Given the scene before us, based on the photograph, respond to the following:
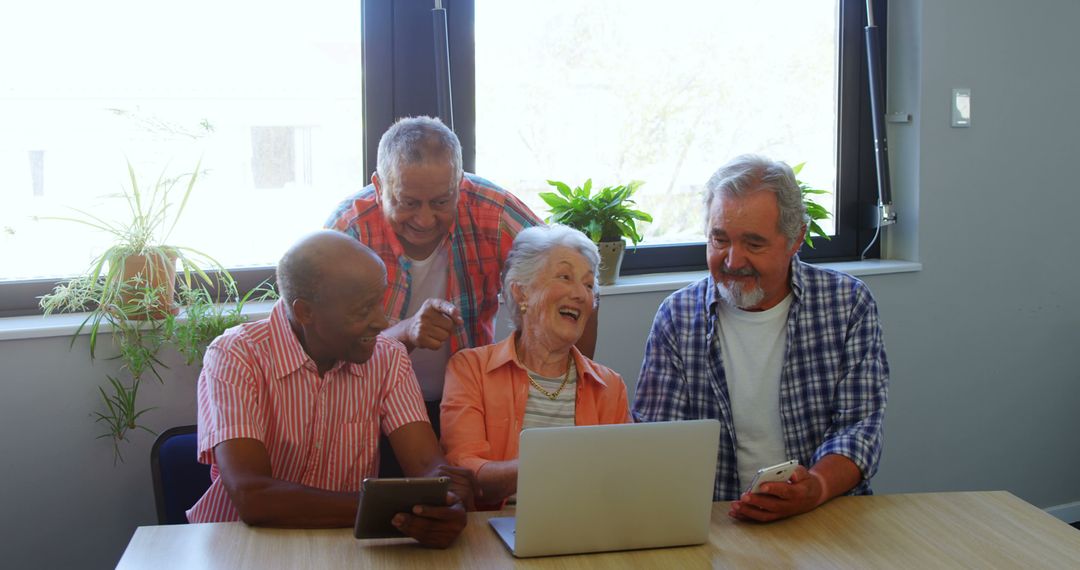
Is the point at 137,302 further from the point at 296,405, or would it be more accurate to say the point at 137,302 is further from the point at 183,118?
the point at 296,405

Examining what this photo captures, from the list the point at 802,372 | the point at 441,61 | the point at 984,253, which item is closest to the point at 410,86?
the point at 441,61

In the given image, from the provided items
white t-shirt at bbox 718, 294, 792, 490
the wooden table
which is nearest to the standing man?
white t-shirt at bbox 718, 294, 792, 490

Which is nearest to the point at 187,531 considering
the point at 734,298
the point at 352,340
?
the point at 352,340

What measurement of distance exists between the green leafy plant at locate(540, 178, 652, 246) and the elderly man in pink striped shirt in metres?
1.06

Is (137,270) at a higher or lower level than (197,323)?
higher

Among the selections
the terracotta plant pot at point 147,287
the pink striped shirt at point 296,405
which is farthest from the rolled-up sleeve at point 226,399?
the terracotta plant pot at point 147,287

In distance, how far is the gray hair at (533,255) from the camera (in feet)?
7.38

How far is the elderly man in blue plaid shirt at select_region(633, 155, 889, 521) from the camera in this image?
2.22 meters

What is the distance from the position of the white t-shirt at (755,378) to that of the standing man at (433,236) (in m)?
0.37

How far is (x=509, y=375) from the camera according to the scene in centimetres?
220

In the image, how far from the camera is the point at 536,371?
224 cm

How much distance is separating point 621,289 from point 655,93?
2.40 feet

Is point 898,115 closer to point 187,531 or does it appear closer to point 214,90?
point 214,90

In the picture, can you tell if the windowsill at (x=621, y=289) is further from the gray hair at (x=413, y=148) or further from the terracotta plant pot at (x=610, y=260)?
the gray hair at (x=413, y=148)
